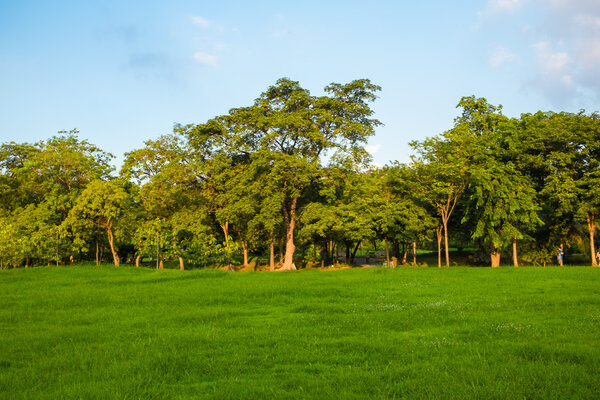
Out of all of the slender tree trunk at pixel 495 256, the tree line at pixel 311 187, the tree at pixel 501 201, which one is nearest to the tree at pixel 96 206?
the tree line at pixel 311 187

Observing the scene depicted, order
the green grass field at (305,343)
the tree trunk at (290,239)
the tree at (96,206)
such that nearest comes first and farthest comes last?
the green grass field at (305,343) → the tree at (96,206) → the tree trunk at (290,239)

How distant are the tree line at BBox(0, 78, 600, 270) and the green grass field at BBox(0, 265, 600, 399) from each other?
17957 mm

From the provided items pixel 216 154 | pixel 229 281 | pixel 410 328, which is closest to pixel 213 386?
pixel 410 328

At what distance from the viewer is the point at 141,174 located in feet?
131

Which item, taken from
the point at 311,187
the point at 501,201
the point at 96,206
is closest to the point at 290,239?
the point at 311,187

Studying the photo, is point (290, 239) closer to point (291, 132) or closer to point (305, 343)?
point (291, 132)

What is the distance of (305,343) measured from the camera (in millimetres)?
9031

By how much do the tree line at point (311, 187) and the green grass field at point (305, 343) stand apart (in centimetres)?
1796

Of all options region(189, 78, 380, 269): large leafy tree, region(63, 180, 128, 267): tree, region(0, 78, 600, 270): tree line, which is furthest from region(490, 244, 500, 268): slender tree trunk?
region(63, 180, 128, 267): tree

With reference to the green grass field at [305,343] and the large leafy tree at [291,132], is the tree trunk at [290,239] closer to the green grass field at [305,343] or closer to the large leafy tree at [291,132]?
the large leafy tree at [291,132]

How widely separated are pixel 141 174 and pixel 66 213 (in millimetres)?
10463

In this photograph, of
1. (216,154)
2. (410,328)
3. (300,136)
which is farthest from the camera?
(216,154)

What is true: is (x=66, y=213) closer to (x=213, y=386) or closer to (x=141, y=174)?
(x=141, y=174)

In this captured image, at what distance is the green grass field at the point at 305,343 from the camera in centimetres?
650
